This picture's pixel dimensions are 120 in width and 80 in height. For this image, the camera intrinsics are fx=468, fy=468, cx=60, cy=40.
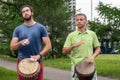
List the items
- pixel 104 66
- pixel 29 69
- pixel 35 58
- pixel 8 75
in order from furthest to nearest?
pixel 104 66, pixel 8 75, pixel 35 58, pixel 29 69

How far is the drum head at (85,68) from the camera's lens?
23.9 ft

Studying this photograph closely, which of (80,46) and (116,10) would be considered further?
(116,10)

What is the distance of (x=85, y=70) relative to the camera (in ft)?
24.0

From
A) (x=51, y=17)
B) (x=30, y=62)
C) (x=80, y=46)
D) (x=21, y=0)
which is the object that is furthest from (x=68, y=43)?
(x=51, y=17)

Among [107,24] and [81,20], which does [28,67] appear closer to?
[81,20]

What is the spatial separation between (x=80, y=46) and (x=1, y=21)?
1252cm

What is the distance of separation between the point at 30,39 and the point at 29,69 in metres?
0.58

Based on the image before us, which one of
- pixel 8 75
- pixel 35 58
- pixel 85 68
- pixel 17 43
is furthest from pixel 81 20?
pixel 8 75

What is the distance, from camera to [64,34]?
41.5 meters

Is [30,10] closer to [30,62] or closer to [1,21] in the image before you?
[30,62]

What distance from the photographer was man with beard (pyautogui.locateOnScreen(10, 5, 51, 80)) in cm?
741

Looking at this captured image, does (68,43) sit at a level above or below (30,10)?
below

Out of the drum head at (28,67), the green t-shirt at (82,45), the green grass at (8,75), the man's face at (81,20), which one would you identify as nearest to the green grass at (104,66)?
the green grass at (8,75)

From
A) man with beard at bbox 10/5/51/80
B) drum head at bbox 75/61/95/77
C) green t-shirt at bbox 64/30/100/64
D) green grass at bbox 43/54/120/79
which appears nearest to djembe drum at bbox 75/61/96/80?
drum head at bbox 75/61/95/77
